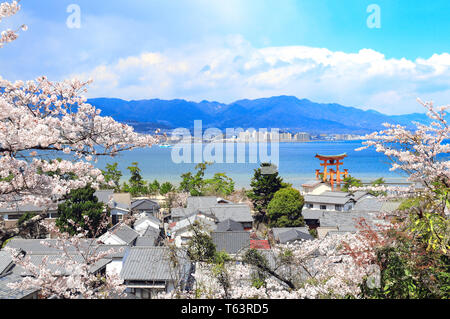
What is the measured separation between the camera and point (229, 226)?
18.2 metres

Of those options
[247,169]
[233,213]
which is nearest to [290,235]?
[233,213]

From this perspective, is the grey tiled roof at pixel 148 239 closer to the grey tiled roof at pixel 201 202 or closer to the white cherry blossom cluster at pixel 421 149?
the grey tiled roof at pixel 201 202

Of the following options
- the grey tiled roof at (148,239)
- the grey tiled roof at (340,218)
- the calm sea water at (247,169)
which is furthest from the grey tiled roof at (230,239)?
the calm sea water at (247,169)

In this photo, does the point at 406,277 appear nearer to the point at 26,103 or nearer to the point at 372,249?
the point at 372,249

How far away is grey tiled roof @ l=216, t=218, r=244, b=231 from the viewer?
1803 cm

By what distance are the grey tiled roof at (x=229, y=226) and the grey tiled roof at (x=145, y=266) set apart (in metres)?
7.29

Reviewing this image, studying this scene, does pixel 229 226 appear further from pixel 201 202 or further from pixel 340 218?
pixel 340 218

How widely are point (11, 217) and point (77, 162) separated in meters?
19.7

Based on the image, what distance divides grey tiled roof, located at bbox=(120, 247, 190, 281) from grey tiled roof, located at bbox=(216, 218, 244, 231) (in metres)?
7.29

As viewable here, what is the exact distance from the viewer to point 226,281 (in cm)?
505

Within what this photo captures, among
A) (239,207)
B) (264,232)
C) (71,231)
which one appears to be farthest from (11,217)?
(264,232)

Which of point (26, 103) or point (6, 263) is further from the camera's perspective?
point (6, 263)

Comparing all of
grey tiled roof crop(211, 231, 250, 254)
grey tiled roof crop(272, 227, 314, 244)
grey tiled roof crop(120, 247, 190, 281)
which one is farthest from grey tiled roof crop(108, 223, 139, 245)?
grey tiled roof crop(272, 227, 314, 244)

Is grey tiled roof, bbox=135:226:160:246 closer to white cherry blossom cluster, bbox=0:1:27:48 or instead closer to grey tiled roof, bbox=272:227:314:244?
grey tiled roof, bbox=272:227:314:244
